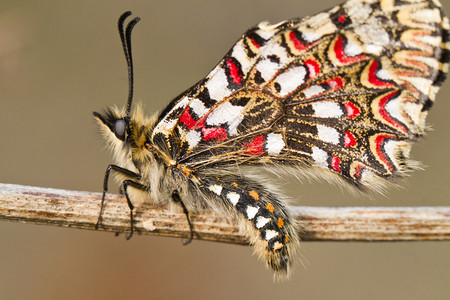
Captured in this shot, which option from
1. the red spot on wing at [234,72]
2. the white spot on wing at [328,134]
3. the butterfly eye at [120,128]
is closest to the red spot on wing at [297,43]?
the red spot on wing at [234,72]

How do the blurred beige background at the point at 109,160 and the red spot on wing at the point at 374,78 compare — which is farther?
the blurred beige background at the point at 109,160

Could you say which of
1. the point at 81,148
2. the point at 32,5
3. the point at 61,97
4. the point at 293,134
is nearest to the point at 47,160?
the point at 81,148

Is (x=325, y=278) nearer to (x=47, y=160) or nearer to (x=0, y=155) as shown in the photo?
(x=47, y=160)

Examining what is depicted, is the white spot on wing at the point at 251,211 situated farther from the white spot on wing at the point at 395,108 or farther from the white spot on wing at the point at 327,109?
the white spot on wing at the point at 395,108

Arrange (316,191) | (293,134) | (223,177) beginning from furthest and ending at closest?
(316,191) → (223,177) → (293,134)

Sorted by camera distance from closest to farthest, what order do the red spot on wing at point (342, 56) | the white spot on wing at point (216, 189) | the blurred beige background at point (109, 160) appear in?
1. the red spot on wing at point (342, 56)
2. the white spot on wing at point (216, 189)
3. the blurred beige background at point (109, 160)
